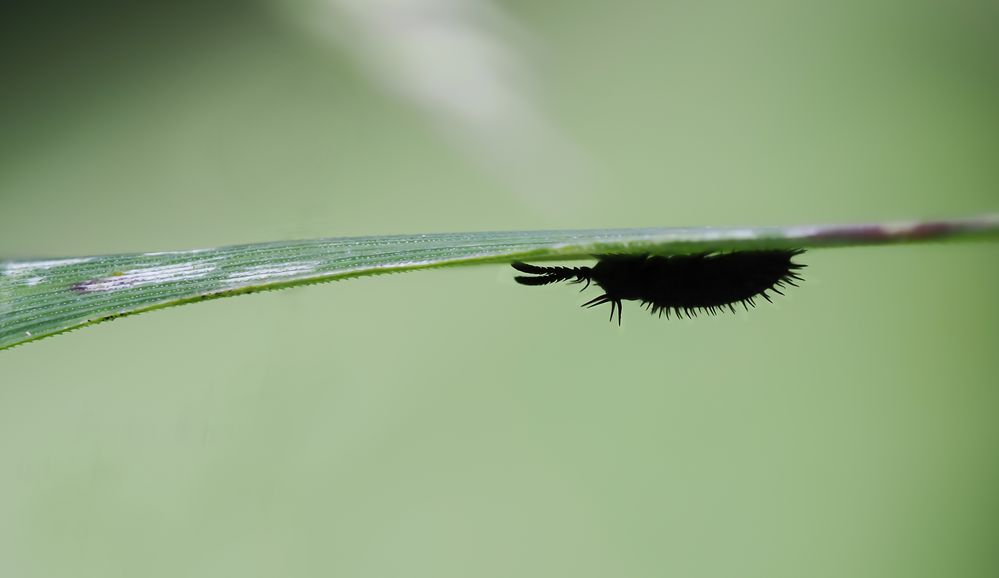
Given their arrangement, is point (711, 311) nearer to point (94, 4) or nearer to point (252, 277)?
point (252, 277)

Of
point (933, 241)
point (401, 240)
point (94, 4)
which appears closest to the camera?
point (933, 241)

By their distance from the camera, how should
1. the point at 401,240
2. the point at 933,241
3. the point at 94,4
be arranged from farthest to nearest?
the point at 94,4 → the point at 401,240 → the point at 933,241

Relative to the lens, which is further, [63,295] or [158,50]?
[158,50]

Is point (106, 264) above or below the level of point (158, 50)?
below

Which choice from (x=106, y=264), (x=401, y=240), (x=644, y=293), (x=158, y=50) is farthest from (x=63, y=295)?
(x=158, y=50)

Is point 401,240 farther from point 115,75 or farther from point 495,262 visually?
point 115,75

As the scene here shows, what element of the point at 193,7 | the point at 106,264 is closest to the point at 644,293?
the point at 106,264

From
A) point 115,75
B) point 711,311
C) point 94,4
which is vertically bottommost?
point 711,311
